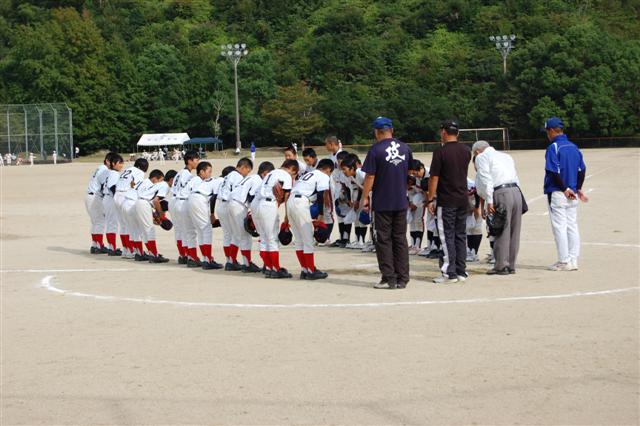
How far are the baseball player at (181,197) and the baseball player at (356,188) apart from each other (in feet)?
8.16

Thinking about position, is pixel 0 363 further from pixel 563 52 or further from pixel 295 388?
pixel 563 52

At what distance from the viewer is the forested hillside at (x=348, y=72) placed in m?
80.9

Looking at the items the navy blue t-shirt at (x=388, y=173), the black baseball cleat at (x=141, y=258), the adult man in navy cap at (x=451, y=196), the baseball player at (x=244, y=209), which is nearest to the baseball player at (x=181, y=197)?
the black baseball cleat at (x=141, y=258)

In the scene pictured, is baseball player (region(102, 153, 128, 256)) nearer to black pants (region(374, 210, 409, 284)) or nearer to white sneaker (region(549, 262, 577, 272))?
black pants (region(374, 210, 409, 284))

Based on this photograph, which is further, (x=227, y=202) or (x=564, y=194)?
(x=227, y=202)

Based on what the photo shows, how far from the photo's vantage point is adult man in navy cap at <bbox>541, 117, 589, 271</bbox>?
41.9ft

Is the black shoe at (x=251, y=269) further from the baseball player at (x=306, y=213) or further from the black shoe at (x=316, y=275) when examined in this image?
the black shoe at (x=316, y=275)

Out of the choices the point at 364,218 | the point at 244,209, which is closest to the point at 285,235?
the point at 244,209

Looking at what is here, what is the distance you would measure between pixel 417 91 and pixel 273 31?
4073 cm

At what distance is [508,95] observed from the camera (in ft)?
278

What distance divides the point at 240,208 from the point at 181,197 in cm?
144

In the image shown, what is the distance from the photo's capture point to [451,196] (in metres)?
12.1

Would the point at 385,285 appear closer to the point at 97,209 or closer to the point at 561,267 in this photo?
the point at 561,267

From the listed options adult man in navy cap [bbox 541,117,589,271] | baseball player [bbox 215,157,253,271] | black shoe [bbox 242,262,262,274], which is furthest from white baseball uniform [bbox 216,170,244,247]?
adult man in navy cap [bbox 541,117,589,271]
